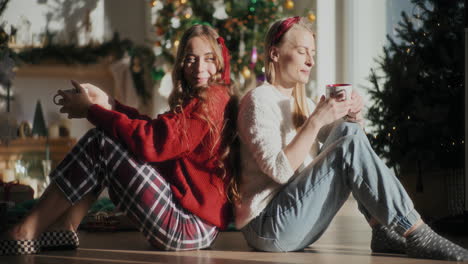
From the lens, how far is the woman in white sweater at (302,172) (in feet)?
5.70

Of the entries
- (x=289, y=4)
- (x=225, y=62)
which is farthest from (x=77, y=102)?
(x=289, y=4)

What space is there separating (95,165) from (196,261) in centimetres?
A: 41

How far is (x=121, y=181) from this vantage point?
1881mm

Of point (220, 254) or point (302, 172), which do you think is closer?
point (302, 172)

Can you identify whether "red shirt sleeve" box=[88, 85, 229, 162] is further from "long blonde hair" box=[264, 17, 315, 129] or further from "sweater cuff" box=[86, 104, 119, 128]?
"long blonde hair" box=[264, 17, 315, 129]

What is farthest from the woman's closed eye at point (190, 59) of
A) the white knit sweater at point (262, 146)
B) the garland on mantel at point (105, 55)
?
the garland on mantel at point (105, 55)

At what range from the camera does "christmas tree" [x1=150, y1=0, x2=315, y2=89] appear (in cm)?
471

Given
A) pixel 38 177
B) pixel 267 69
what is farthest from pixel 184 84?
pixel 38 177

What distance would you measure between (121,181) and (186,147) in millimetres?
214

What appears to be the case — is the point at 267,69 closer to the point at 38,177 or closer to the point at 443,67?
the point at 443,67

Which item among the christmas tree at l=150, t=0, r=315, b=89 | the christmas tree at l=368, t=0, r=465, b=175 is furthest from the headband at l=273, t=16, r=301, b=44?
the christmas tree at l=150, t=0, r=315, b=89

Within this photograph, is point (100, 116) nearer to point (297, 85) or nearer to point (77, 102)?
point (77, 102)

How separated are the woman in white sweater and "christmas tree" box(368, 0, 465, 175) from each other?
1067 mm

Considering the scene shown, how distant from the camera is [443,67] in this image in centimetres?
297
